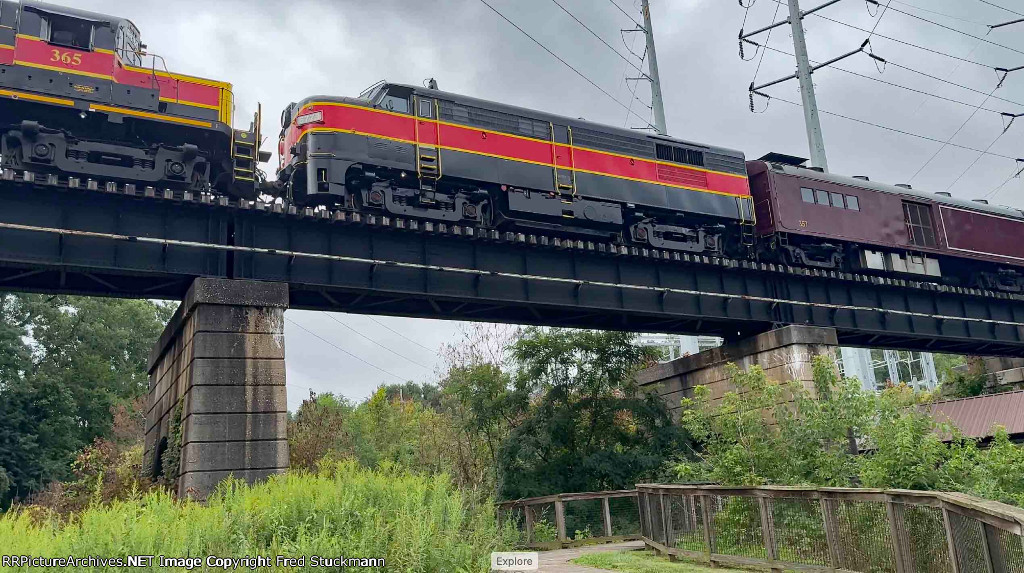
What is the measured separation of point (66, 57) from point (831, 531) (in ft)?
59.7

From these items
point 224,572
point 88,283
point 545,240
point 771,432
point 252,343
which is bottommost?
point 224,572

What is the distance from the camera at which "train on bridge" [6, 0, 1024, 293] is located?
17094mm

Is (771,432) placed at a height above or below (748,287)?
below

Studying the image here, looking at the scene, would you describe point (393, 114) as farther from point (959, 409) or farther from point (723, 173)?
point (959, 409)

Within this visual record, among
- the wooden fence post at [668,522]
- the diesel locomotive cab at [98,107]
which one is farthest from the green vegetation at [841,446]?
the diesel locomotive cab at [98,107]

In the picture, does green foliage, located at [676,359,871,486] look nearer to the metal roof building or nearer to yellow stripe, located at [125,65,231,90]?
yellow stripe, located at [125,65,231,90]

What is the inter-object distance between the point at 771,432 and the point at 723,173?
1416cm

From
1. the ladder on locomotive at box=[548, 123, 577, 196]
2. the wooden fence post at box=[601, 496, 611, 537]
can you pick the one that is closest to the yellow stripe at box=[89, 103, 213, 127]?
the ladder on locomotive at box=[548, 123, 577, 196]

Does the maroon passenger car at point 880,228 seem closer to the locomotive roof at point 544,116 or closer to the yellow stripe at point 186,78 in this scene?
the locomotive roof at point 544,116

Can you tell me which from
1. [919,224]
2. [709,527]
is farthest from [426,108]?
[919,224]

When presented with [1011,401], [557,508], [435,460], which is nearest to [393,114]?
[557,508]

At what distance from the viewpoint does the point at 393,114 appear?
Answer: 20234mm

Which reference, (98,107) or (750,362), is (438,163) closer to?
(98,107)

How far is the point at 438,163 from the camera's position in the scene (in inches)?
808
